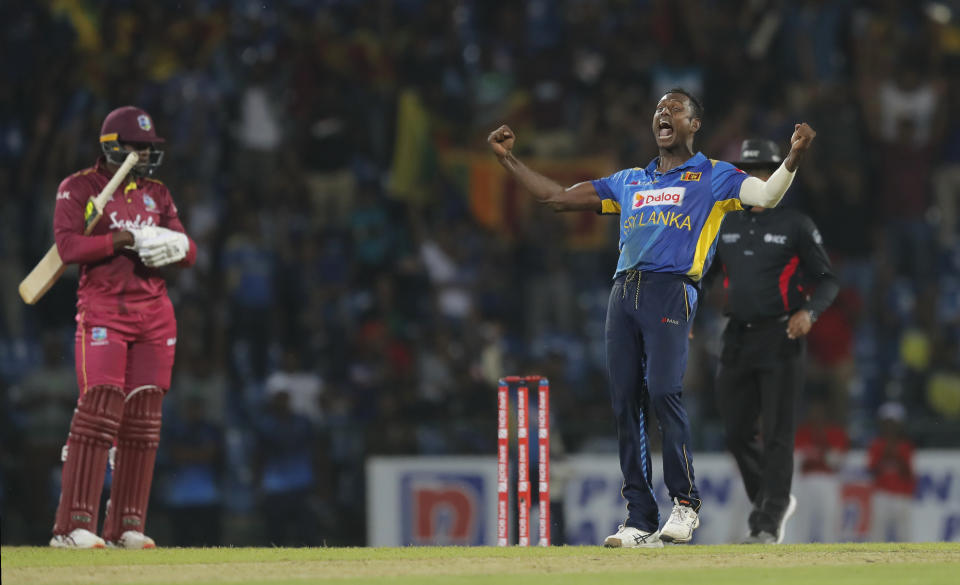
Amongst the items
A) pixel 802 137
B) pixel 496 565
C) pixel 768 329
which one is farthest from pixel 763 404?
pixel 496 565

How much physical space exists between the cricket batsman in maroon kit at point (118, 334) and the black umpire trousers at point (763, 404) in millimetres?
3346

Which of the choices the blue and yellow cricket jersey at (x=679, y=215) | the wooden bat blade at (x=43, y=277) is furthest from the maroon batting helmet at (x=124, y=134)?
the blue and yellow cricket jersey at (x=679, y=215)

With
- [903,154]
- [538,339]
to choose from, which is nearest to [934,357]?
[903,154]

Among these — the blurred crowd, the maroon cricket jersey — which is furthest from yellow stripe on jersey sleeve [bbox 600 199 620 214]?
the blurred crowd

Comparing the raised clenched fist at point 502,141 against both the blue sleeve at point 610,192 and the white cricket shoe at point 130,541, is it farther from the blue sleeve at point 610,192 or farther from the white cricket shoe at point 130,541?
the white cricket shoe at point 130,541

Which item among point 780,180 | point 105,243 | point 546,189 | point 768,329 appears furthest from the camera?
point 768,329

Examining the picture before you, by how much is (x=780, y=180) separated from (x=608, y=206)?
37.6 inches

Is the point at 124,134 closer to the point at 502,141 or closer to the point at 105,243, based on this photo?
the point at 105,243

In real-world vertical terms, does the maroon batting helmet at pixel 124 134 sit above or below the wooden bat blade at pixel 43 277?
above

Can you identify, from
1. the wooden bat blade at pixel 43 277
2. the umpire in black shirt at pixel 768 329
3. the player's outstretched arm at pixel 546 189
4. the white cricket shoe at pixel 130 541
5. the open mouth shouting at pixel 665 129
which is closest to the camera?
the open mouth shouting at pixel 665 129

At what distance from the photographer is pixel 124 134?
8.27 metres

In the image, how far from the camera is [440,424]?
13.1 m

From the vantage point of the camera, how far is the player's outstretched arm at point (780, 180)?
7.17 meters

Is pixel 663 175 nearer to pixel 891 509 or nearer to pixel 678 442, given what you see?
pixel 678 442
